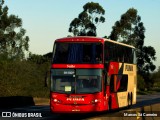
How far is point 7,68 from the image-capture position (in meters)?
44.2

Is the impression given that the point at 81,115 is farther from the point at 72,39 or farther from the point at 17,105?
the point at 17,105

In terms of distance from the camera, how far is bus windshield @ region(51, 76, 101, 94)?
26.3 meters

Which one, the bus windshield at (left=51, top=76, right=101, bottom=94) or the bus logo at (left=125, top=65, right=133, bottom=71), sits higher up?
the bus logo at (left=125, top=65, right=133, bottom=71)

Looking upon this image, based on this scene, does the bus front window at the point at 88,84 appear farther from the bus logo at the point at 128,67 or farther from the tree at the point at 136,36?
the tree at the point at 136,36

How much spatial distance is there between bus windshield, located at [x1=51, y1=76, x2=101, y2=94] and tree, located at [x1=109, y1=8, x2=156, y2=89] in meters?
65.2

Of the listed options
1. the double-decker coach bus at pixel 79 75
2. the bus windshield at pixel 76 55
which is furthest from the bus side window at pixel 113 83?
the bus windshield at pixel 76 55

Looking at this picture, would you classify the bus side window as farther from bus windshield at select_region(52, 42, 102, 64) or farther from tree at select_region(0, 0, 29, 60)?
tree at select_region(0, 0, 29, 60)

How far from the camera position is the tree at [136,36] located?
93.1 m

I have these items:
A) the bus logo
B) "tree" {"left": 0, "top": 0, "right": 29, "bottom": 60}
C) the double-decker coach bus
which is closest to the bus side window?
the double-decker coach bus

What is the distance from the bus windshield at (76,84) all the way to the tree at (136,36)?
65214 mm

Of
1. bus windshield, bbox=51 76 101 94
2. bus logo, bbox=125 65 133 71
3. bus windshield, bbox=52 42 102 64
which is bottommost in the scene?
bus windshield, bbox=51 76 101 94

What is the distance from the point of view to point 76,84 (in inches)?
1037

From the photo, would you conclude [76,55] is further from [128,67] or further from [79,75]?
[128,67]

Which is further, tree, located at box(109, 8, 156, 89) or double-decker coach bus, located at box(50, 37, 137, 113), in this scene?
tree, located at box(109, 8, 156, 89)
